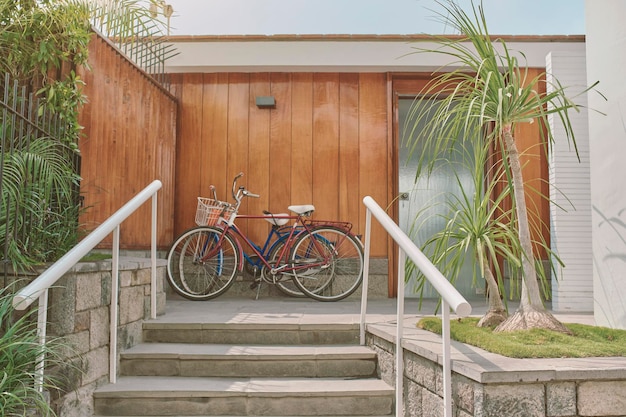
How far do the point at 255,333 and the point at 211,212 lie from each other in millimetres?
1589

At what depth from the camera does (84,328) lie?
2.61 m

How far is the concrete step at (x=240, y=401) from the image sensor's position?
8.77 ft

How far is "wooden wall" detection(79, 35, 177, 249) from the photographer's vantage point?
3781 mm

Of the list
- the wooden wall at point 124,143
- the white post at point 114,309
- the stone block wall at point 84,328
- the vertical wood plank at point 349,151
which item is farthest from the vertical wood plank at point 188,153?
the white post at point 114,309

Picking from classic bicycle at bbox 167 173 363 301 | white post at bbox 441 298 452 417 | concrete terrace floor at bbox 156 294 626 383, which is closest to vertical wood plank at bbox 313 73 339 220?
classic bicycle at bbox 167 173 363 301

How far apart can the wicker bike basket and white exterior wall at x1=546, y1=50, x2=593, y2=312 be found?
8.80 feet

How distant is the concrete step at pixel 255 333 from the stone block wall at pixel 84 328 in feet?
0.84

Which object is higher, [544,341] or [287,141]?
[287,141]

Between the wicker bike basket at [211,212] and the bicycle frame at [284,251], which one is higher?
the wicker bike basket at [211,212]

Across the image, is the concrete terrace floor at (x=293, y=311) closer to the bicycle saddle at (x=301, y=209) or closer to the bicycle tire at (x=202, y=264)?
the bicycle tire at (x=202, y=264)

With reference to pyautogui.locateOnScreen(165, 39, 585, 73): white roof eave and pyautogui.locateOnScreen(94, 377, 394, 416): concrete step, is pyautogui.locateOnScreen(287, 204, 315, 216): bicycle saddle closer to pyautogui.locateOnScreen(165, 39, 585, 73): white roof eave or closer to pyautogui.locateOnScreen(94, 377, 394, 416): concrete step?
pyautogui.locateOnScreen(165, 39, 585, 73): white roof eave

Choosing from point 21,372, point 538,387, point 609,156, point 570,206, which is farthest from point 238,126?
point 538,387

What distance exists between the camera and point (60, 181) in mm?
2881

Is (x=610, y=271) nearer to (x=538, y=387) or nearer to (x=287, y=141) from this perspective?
(x=538, y=387)
